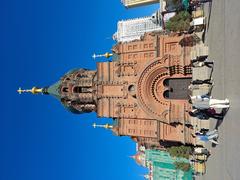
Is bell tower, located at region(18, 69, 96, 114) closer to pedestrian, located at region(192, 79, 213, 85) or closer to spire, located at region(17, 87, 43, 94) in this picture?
spire, located at region(17, 87, 43, 94)

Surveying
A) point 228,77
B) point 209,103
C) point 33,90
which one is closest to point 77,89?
point 33,90

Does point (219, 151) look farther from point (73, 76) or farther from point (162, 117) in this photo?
point (73, 76)

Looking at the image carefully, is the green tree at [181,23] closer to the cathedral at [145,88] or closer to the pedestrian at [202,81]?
the cathedral at [145,88]

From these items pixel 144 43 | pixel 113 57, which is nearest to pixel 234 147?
pixel 144 43

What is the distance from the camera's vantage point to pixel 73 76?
31.5 meters

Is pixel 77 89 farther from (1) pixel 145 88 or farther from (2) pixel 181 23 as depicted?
(2) pixel 181 23

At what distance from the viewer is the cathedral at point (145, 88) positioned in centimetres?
2722

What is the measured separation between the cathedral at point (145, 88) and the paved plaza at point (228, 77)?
24.0ft

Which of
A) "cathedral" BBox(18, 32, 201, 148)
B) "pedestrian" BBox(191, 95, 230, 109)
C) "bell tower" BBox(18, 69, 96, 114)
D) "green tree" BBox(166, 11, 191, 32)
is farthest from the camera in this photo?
"bell tower" BBox(18, 69, 96, 114)

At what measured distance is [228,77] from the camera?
1584 cm

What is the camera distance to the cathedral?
2722cm

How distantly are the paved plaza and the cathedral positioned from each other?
7.33 m

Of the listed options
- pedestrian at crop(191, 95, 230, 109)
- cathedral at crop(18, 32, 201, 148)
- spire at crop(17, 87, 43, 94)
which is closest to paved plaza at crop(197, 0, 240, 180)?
pedestrian at crop(191, 95, 230, 109)

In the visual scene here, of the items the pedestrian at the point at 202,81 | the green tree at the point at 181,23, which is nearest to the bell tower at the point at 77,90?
the green tree at the point at 181,23
